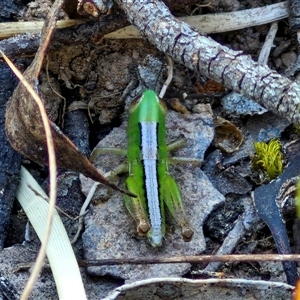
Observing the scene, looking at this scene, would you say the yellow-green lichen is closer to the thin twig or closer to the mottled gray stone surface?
the mottled gray stone surface

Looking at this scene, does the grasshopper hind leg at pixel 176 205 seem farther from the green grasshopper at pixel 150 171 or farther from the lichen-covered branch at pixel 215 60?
the lichen-covered branch at pixel 215 60

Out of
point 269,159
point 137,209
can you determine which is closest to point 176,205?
point 137,209

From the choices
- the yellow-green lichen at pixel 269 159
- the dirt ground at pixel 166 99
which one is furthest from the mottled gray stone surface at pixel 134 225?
the yellow-green lichen at pixel 269 159

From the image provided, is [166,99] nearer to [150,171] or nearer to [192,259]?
[150,171]

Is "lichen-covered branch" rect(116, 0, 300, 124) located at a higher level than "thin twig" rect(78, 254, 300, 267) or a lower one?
higher

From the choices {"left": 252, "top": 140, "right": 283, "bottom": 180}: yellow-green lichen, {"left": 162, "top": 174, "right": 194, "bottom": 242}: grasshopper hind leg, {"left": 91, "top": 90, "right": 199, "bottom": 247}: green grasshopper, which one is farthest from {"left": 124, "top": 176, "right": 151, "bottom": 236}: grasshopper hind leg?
{"left": 252, "top": 140, "right": 283, "bottom": 180}: yellow-green lichen

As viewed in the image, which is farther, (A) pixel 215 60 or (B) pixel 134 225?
(B) pixel 134 225
